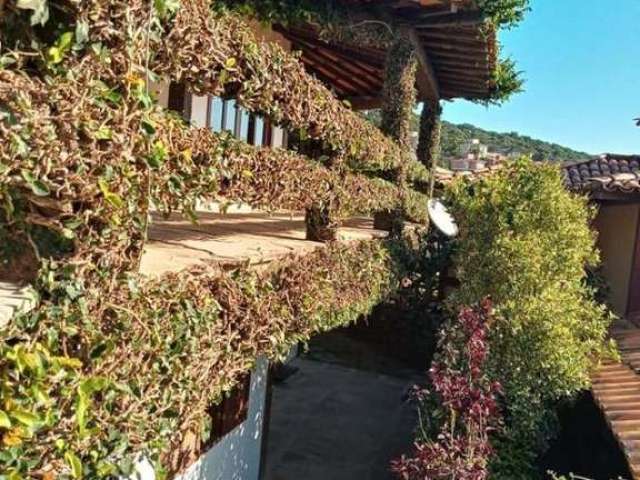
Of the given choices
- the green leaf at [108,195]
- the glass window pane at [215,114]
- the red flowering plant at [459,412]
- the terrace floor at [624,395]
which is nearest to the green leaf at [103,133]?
the green leaf at [108,195]

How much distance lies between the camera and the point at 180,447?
213 inches

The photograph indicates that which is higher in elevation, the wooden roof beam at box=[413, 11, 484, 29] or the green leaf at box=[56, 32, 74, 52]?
the wooden roof beam at box=[413, 11, 484, 29]

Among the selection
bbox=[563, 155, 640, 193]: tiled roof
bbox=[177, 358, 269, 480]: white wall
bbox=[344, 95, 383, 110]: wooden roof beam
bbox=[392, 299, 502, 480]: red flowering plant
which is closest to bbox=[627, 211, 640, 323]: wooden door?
bbox=[563, 155, 640, 193]: tiled roof

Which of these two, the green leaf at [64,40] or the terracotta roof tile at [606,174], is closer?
the green leaf at [64,40]

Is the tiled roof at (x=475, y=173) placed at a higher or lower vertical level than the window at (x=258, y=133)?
lower

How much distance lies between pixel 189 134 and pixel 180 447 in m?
3.61

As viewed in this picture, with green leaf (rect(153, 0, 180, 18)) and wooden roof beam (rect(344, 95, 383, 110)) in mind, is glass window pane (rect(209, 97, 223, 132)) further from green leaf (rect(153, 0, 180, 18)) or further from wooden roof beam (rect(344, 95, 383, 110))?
green leaf (rect(153, 0, 180, 18))

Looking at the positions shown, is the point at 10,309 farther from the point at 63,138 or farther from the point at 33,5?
the point at 33,5

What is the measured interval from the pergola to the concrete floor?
21.7ft

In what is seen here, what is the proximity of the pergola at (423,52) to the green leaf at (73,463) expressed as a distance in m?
6.73

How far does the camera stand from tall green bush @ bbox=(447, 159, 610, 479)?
6.48 metres

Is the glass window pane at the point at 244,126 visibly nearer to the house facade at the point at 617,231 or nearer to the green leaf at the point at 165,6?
the house facade at the point at 617,231

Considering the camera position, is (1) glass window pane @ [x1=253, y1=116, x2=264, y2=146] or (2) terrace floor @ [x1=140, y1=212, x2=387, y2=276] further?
(1) glass window pane @ [x1=253, y1=116, x2=264, y2=146]

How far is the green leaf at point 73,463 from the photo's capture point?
220cm
